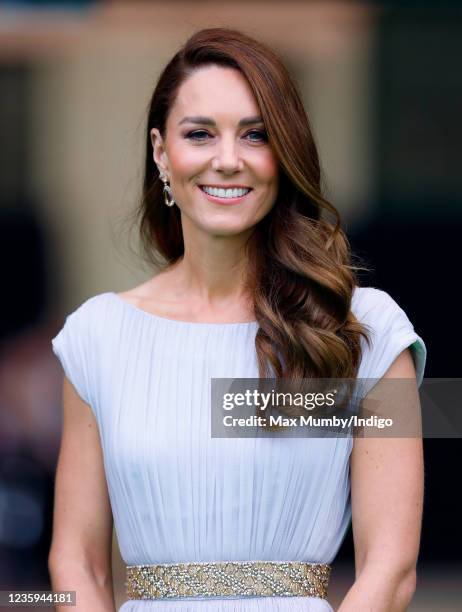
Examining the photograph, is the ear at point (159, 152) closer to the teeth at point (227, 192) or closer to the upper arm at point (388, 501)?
the teeth at point (227, 192)

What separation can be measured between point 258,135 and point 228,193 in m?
0.15

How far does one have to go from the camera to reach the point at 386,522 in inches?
131

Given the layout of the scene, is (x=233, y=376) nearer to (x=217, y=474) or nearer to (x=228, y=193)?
(x=217, y=474)

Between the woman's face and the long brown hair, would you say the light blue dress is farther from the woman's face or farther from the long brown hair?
the woman's face

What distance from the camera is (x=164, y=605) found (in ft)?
11.4

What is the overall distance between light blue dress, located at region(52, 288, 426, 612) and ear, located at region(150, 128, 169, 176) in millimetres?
466

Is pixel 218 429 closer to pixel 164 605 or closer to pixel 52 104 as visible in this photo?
pixel 164 605

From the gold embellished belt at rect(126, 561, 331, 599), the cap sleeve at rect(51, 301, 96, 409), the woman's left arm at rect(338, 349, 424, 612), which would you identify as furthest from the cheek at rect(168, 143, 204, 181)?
the gold embellished belt at rect(126, 561, 331, 599)

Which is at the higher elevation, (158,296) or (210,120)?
(210,120)

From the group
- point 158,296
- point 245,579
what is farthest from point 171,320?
point 245,579

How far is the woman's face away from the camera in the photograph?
3480 mm

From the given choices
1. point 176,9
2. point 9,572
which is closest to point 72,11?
point 176,9

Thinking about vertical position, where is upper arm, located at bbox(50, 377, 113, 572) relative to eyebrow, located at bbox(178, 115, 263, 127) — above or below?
below

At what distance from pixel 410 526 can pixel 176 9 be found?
18.3 ft
